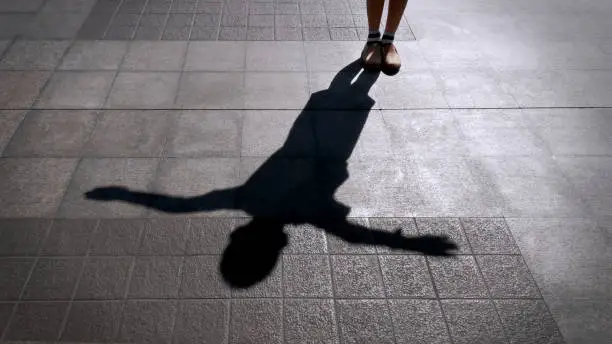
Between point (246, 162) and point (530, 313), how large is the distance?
7.79 ft

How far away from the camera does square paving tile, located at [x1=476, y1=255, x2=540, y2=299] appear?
300 cm

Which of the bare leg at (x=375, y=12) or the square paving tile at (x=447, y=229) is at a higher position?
the bare leg at (x=375, y=12)

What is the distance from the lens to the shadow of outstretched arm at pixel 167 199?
346cm

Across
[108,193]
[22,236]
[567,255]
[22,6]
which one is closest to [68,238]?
[22,236]

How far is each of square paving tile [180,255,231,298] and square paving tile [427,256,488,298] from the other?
1.39 meters

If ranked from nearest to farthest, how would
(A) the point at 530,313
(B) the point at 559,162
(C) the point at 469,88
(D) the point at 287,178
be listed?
1. (A) the point at 530,313
2. (D) the point at 287,178
3. (B) the point at 559,162
4. (C) the point at 469,88

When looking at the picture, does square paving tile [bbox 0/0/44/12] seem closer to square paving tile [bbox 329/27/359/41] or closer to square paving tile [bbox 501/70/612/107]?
square paving tile [bbox 329/27/359/41]

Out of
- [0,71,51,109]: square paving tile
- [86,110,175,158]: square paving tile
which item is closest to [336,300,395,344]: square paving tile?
[86,110,175,158]: square paving tile

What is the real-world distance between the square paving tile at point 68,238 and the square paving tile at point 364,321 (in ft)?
5.91

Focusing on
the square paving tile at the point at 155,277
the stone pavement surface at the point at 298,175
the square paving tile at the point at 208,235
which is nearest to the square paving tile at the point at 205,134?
the stone pavement surface at the point at 298,175

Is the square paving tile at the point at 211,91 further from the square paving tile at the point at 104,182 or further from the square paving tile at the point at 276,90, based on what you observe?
A: the square paving tile at the point at 104,182

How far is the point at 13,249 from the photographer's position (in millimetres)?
3119

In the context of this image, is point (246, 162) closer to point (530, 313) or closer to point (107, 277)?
point (107, 277)

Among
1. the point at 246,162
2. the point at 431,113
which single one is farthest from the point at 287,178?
the point at 431,113
